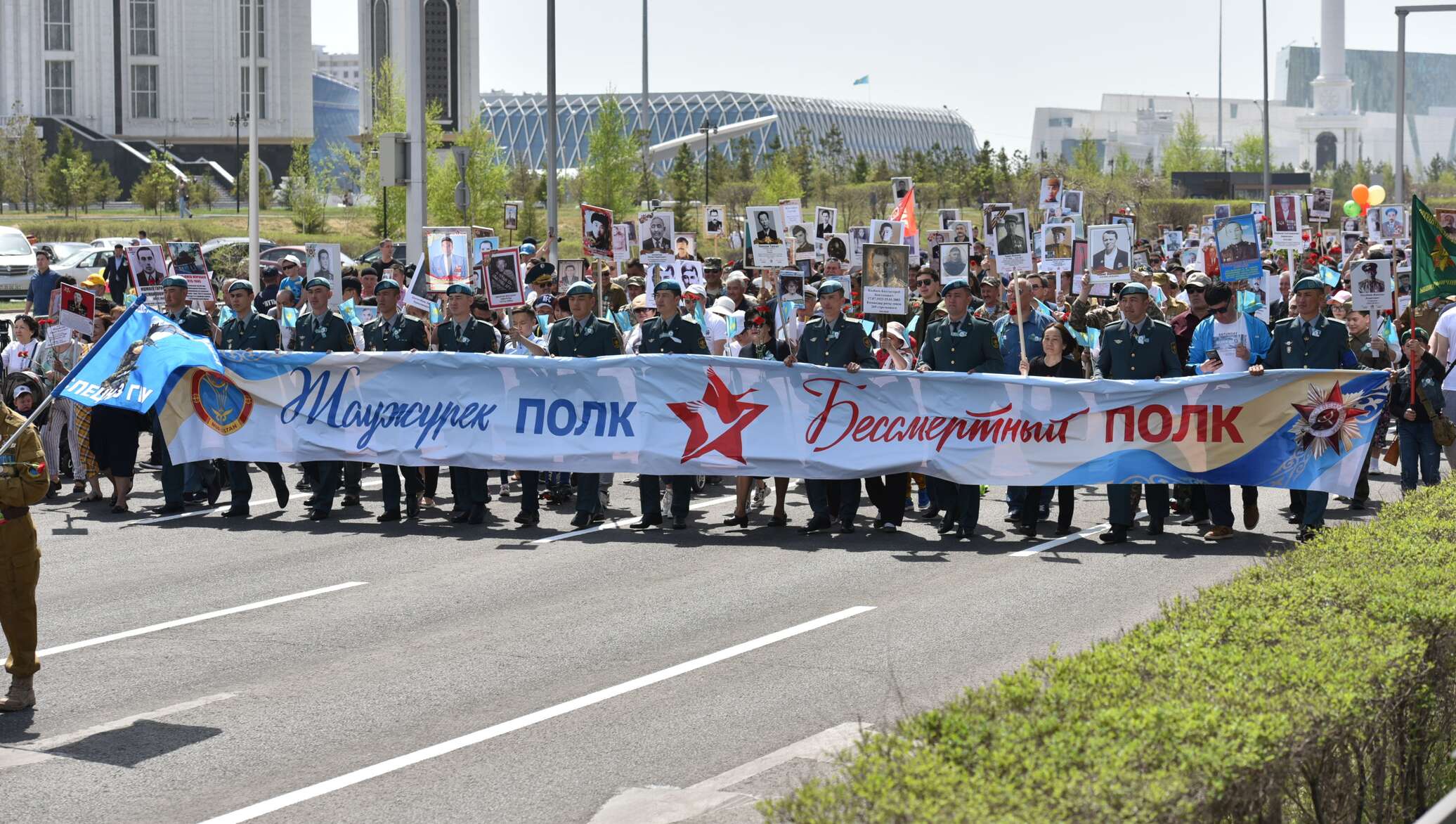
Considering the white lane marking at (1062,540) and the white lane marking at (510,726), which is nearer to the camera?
the white lane marking at (510,726)

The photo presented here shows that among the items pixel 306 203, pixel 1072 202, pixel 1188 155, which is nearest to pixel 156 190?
pixel 306 203

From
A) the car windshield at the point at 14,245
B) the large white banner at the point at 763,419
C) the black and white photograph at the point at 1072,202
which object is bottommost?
the large white banner at the point at 763,419

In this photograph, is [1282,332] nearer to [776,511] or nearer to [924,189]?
[776,511]

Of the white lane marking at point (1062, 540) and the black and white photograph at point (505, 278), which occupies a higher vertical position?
the black and white photograph at point (505, 278)

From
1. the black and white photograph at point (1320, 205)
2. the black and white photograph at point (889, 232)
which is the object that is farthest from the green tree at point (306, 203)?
the black and white photograph at point (889, 232)

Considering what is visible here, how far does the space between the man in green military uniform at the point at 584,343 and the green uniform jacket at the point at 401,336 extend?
4.01 feet

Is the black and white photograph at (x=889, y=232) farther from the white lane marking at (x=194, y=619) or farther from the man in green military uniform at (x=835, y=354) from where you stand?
the white lane marking at (x=194, y=619)

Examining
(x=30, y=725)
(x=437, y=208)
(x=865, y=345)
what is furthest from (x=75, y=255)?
(x=30, y=725)

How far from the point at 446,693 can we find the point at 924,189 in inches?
2721

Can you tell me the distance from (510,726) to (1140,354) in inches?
286

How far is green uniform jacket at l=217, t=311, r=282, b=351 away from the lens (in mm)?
15906

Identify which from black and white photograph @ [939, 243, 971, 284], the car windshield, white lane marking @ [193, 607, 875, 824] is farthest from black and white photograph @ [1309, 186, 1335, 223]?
the car windshield

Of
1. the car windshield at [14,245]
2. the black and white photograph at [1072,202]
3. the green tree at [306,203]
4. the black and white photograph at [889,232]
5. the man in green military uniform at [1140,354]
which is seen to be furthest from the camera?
the green tree at [306,203]

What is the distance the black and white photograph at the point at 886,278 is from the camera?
57.1ft
